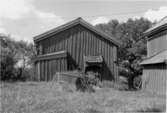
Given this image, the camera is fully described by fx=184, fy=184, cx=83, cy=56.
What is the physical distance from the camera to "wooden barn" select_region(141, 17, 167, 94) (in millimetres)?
11948

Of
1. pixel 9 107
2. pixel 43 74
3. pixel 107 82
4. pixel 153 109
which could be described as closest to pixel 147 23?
pixel 107 82

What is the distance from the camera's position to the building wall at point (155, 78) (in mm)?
11820

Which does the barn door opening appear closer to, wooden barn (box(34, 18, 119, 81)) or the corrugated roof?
wooden barn (box(34, 18, 119, 81))

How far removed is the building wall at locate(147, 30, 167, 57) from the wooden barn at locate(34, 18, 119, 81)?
3758 millimetres

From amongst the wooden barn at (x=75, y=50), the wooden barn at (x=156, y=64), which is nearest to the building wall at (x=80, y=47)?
the wooden barn at (x=75, y=50)

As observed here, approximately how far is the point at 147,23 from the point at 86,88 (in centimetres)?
2455

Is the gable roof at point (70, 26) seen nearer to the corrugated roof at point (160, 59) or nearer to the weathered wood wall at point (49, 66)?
the weathered wood wall at point (49, 66)

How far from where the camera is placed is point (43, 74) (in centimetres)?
1462

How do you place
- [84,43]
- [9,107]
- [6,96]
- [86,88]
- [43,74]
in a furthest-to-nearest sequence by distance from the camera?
[84,43]
[43,74]
[86,88]
[6,96]
[9,107]

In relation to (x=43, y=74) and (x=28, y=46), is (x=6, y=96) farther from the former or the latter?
(x=28, y=46)

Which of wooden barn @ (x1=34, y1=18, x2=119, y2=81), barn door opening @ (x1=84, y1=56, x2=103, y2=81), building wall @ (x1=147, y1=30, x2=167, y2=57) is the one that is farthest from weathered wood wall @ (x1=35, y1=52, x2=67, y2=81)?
building wall @ (x1=147, y1=30, x2=167, y2=57)

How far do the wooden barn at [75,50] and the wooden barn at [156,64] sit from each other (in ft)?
8.81

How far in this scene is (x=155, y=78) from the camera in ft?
42.4

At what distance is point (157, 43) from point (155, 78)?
4.75 metres
